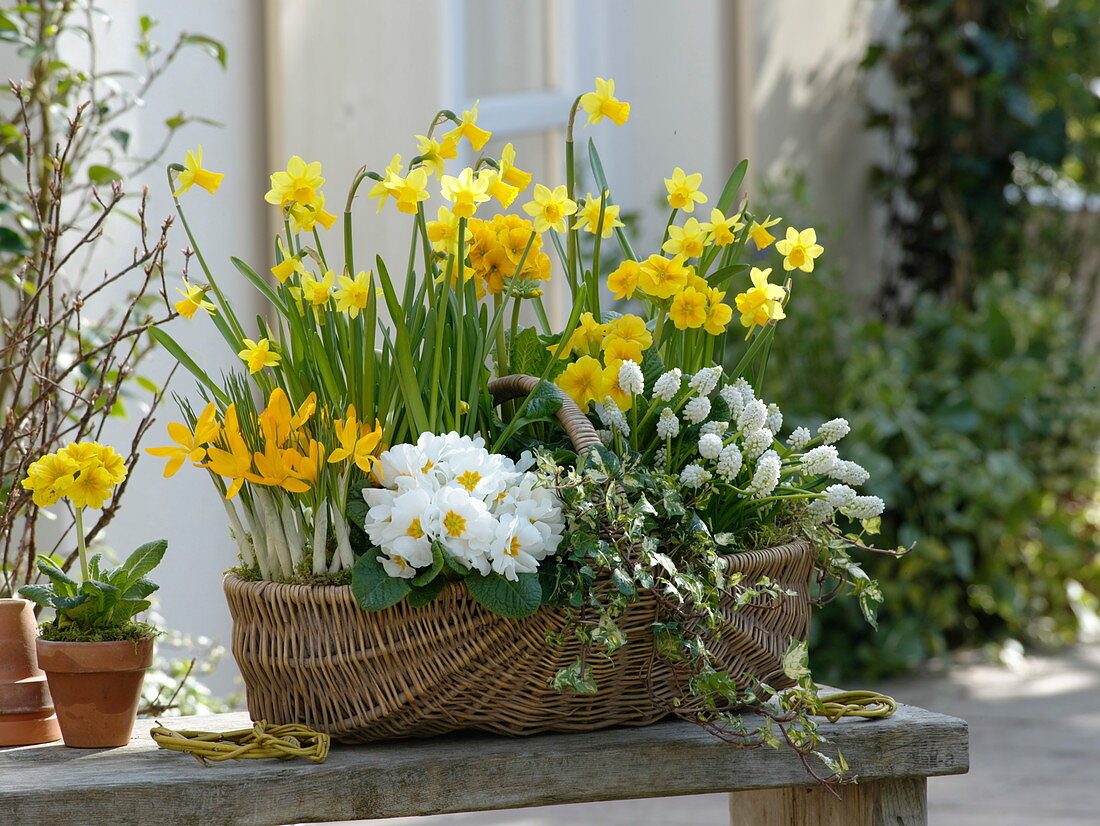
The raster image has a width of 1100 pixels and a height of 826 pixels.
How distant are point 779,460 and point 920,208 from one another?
3354 mm

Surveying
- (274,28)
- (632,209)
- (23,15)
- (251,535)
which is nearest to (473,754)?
(251,535)

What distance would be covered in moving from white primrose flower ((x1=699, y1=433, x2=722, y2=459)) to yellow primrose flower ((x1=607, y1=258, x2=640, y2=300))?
0.50ft

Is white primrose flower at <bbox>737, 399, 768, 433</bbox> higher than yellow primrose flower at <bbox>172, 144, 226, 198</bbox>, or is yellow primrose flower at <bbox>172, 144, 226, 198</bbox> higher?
yellow primrose flower at <bbox>172, 144, 226, 198</bbox>

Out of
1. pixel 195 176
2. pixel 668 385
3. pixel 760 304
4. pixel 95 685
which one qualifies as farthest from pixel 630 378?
pixel 95 685

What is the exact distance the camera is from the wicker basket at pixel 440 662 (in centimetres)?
96

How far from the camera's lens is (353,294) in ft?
3.31

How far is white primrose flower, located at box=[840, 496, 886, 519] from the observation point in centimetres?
104

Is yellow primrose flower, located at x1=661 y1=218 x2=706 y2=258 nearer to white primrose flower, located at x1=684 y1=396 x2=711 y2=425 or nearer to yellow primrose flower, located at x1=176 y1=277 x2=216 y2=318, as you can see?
white primrose flower, located at x1=684 y1=396 x2=711 y2=425

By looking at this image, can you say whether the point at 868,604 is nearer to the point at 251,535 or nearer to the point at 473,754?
the point at 473,754

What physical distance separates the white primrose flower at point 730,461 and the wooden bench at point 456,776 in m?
0.21

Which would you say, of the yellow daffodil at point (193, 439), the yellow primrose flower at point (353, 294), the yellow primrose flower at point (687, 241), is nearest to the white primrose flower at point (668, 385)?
the yellow primrose flower at point (687, 241)

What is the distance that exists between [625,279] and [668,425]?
0.14 m

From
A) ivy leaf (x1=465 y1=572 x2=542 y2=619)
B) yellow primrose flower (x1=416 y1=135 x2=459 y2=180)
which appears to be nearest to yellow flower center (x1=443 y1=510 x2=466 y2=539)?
ivy leaf (x1=465 y1=572 x2=542 y2=619)

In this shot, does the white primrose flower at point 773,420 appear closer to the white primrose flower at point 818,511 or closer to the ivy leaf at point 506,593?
the white primrose flower at point 818,511
